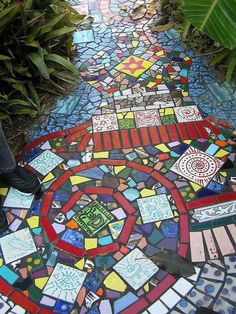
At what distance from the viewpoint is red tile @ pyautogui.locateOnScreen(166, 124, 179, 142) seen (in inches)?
98.4

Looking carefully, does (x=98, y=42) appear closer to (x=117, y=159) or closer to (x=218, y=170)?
(x=117, y=159)

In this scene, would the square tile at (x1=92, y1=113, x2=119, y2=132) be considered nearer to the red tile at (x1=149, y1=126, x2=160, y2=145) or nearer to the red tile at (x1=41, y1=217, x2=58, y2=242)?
the red tile at (x1=149, y1=126, x2=160, y2=145)

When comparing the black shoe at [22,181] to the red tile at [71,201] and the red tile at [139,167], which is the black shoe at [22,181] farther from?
the red tile at [139,167]

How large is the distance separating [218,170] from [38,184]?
3.31 feet

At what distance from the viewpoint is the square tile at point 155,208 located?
211 centimetres

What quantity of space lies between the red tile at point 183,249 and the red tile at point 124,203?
315mm

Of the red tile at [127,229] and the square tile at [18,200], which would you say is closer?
the red tile at [127,229]

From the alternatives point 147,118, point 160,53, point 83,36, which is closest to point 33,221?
point 147,118

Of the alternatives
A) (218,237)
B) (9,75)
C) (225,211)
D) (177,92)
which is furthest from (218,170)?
(9,75)

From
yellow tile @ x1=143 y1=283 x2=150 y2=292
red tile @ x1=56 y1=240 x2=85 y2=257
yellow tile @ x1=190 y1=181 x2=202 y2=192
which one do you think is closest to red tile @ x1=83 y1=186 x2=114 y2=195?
red tile @ x1=56 y1=240 x2=85 y2=257

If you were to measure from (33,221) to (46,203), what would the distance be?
0.13 m

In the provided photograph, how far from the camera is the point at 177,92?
281 cm

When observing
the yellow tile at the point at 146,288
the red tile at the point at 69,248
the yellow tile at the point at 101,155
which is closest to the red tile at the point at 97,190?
the yellow tile at the point at 101,155

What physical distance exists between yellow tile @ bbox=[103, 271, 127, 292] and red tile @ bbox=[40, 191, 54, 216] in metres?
0.51
